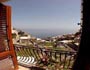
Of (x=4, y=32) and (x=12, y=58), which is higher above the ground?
(x=4, y=32)

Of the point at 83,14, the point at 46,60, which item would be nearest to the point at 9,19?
the point at 46,60

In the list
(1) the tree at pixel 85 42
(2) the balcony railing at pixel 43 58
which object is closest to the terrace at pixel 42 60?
(2) the balcony railing at pixel 43 58

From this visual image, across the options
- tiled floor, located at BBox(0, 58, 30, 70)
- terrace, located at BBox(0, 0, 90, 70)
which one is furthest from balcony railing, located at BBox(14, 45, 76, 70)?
tiled floor, located at BBox(0, 58, 30, 70)

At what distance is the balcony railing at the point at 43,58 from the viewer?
4668mm

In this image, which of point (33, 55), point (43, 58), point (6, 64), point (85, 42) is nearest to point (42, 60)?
point (43, 58)

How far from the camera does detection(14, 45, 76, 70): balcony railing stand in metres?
4.67

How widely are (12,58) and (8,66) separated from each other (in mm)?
187

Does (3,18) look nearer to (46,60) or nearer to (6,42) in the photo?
(6,42)

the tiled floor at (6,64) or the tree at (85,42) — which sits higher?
the tree at (85,42)

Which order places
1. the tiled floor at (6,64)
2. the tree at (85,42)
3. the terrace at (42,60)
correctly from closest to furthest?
1. the tree at (85,42)
2. the tiled floor at (6,64)
3. the terrace at (42,60)

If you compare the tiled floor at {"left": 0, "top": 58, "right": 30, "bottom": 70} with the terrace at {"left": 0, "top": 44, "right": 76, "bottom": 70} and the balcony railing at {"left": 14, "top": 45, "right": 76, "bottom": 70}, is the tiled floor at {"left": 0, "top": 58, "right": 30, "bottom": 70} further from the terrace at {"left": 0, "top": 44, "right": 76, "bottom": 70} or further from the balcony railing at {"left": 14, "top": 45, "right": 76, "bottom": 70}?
the balcony railing at {"left": 14, "top": 45, "right": 76, "bottom": 70}

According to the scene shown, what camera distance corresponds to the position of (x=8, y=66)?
13.0ft

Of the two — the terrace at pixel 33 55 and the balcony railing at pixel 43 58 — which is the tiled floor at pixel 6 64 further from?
the balcony railing at pixel 43 58

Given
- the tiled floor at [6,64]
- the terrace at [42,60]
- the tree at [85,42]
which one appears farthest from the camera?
the terrace at [42,60]
